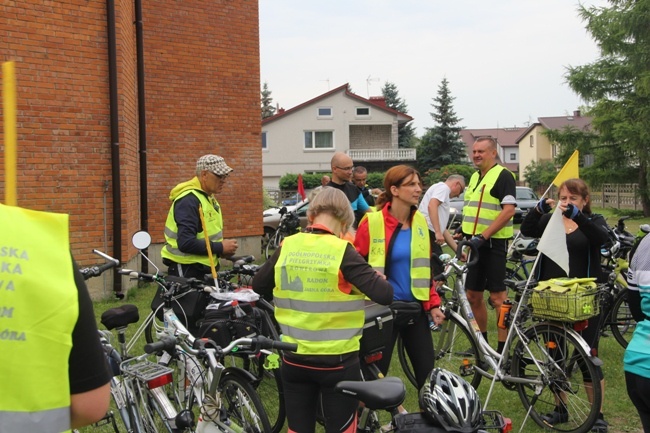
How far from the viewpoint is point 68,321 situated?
57.9 inches

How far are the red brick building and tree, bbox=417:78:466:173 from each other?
4228cm

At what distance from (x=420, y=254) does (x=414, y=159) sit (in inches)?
2053

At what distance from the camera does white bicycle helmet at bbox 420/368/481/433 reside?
263 centimetres

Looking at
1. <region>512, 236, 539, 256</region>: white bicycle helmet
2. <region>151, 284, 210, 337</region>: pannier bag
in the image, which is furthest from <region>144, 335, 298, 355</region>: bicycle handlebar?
<region>512, 236, 539, 256</region>: white bicycle helmet

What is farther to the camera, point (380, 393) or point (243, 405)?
point (243, 405)

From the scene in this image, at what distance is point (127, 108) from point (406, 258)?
299 inches

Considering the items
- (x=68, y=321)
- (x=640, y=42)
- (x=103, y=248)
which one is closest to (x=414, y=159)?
(x=640, y=42)

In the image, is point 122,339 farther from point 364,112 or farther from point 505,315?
point 364,112

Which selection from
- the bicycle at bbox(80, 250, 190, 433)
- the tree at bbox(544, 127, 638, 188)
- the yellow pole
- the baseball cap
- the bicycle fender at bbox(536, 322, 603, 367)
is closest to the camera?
the yellow pole

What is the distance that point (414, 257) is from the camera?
4578 millimetres

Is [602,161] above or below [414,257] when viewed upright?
above

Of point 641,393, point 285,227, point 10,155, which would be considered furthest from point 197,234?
point 285,227

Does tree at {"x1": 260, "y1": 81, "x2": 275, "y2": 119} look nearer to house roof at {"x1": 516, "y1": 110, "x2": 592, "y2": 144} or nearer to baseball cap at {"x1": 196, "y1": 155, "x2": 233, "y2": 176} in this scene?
house roof at {"x1": 516, "y1": 110, "x2": 592, "y2": 144}

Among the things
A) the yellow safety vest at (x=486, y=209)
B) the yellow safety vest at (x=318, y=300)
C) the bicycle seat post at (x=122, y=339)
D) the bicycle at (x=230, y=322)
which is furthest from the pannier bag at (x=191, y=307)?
the yellow safety vest at (x=486, y=209)
